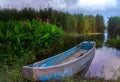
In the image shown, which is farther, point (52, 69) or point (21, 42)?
point (21, 42)

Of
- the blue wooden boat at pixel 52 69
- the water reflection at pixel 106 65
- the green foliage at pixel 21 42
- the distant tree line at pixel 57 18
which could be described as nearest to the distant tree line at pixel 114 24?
the distant tree line at pixel 57 18

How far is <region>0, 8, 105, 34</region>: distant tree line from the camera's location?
17031 mm

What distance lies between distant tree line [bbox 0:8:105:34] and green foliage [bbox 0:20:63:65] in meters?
3.60

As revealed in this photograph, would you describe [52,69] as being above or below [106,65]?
above

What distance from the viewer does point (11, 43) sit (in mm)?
9023

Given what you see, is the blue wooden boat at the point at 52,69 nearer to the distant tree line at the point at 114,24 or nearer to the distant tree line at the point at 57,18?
the distant tree line at the point at 57,18

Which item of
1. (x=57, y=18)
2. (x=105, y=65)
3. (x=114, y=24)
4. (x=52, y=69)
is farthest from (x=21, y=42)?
(x=114, y=24)

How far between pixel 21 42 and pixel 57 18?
9.95 m

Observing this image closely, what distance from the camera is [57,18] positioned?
19.1 meters

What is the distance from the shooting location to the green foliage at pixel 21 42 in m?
8.79

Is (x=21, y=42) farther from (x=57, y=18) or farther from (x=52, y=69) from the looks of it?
(x=57, y=18)

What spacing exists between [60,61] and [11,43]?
5.67 feet

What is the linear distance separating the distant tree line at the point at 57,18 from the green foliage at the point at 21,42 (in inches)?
142

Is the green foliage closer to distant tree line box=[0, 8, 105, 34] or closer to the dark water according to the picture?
the dark water
